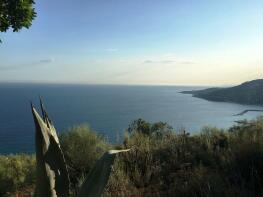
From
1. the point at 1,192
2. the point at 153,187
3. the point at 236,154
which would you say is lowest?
the point at 1,192

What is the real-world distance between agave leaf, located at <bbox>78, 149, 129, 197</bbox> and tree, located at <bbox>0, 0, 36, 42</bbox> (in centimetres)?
550

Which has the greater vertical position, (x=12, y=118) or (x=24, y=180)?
(x=24, y=180)

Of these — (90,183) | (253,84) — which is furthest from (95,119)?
(90,183)

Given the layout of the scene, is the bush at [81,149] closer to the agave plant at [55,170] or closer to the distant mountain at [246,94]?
the agave plant at [55,170]

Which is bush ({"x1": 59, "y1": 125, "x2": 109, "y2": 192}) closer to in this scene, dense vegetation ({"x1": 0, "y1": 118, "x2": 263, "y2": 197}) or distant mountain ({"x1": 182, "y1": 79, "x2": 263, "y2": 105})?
dense vegetation ({"x1": 0, "y1": 118, "x2": 263, "y2": 197})

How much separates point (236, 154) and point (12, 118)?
333 ft

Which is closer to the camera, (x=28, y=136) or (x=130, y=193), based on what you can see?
(x=130, y=193)

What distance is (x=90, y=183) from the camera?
1.94 m

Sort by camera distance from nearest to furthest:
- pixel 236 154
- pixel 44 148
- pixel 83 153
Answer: pixel 44 148 < pixel 236 154 < pixel 83 153

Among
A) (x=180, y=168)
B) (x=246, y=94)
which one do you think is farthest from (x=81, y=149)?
(x=246, y=94)

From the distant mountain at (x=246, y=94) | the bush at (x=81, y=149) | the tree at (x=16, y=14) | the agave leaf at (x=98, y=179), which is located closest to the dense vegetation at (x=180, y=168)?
the bush at (x=81, y=149)

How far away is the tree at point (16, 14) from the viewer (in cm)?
679

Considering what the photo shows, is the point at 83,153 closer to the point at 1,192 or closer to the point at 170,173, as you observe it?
the point at 1,192

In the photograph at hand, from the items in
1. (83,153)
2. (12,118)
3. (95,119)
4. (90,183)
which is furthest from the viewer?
(12,118)
